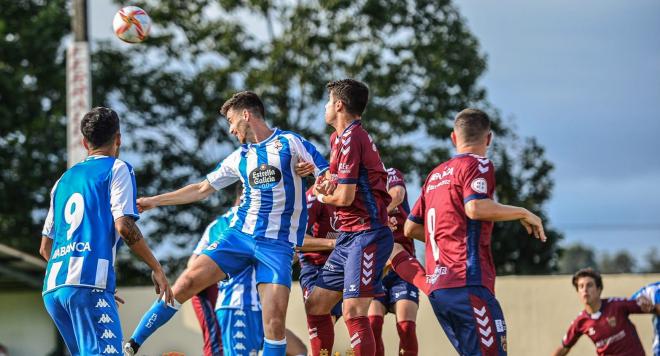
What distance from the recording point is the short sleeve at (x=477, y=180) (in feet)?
23.4

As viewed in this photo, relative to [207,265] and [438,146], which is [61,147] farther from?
[207,265]

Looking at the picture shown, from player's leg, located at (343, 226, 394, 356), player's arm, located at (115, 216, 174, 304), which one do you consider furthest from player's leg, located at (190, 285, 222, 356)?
player's arm, located at (115, 216, 174, 304)

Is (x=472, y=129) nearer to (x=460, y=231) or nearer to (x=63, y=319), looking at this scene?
(x=460, y=231)

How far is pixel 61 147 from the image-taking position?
89.2 feet

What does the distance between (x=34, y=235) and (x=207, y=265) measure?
20.5 metres

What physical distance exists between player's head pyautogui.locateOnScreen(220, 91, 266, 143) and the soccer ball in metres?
3.05

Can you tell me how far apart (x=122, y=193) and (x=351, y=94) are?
87.4 inches

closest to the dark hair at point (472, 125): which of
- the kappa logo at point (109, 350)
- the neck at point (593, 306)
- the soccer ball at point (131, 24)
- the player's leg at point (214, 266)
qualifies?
the player's leg at point (214, 266)

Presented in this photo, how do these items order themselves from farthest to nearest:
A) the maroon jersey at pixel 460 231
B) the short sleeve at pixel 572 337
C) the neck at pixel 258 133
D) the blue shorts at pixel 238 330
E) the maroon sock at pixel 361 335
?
the short sleeve at pixel 572 337 < the blue shorts at pixel 238 330 < the neck at pixel 258 133 < the maroon sock at pixel 361 335 < the maroon jersey at pixel 460 231

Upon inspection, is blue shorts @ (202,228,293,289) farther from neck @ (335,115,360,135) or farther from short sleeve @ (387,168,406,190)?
short sleeve @ (387,168,406,190)

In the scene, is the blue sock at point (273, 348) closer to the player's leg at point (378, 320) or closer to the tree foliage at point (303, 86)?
the player's leg at point (378, 320)

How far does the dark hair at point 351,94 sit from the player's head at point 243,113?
0.69 m

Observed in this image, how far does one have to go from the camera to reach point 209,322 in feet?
35.5

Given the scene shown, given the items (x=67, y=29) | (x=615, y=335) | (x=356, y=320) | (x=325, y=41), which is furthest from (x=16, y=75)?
(x=356, y=320)
